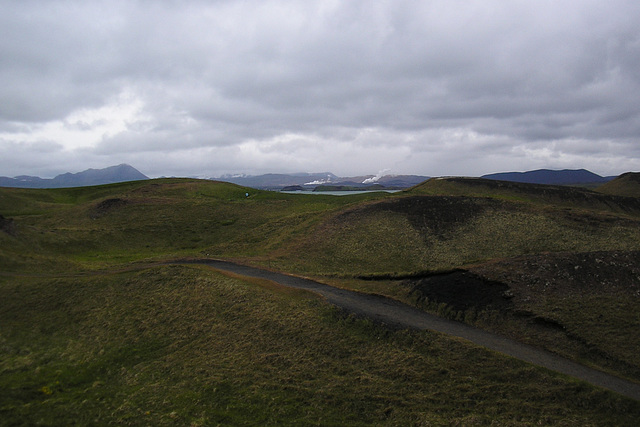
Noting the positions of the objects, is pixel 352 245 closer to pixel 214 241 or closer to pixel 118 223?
pixel 214 241

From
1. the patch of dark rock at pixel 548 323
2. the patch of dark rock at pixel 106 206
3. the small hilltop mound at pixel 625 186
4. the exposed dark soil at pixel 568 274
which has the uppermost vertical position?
the small hilltop mound at pixel 625 186

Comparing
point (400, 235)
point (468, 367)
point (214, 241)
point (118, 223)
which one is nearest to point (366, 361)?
point (468, 367)

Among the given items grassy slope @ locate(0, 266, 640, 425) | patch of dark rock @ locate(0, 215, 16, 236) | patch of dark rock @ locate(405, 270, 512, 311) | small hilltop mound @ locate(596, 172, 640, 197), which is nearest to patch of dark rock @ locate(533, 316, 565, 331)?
patch of dark rock @ locate(405, 270, 512, 311)

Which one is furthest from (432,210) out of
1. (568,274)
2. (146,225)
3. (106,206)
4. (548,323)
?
(106,206)

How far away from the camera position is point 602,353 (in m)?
15.4

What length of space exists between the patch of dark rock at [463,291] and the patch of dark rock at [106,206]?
59.3m

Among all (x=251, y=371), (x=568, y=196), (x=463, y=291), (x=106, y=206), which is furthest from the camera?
(x=568, y=196)

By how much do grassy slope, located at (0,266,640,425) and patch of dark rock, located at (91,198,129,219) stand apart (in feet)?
134

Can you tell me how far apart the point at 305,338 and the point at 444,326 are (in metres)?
7.42

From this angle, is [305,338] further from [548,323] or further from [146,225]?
[146,225]

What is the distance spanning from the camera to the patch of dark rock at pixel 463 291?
20.3 m

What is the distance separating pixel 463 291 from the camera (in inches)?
858

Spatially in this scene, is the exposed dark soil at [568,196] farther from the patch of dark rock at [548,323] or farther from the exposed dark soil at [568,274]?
the patch of dark rock at [548,323]

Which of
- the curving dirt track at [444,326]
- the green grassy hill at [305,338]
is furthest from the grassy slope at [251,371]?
the curving dirt track at [444,326]
